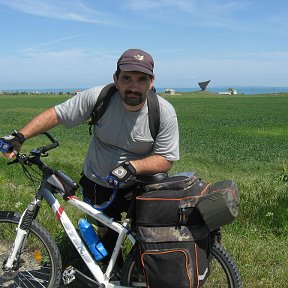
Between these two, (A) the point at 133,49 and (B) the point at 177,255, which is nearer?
(B) the point at 177,255

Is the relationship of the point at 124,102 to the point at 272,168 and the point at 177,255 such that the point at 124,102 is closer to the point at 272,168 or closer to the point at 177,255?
the point at 177,255

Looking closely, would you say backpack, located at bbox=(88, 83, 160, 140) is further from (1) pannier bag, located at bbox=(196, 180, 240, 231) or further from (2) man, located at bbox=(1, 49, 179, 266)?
(1) pannier bag, located at bbox=(196, 180, 240, 231)

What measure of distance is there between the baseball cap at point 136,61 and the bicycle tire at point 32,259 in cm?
138

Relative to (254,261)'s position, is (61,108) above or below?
above

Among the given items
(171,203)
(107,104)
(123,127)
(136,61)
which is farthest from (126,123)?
(171,203)

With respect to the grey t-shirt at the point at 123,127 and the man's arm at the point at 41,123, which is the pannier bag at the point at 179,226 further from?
the man's arm at the point at 41,123

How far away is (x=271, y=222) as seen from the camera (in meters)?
5.23

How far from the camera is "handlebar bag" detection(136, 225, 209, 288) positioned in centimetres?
279

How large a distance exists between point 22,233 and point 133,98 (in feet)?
4.32

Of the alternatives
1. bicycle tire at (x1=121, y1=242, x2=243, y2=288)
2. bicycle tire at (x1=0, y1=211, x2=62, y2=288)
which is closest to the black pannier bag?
bicycle tire at (x1=121, y1=242, x2=243, y2=288)

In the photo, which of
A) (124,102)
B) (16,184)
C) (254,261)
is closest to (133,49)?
(124,102)

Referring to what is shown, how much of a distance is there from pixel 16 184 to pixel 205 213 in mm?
6000

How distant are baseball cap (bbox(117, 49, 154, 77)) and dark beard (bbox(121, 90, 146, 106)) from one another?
180mm

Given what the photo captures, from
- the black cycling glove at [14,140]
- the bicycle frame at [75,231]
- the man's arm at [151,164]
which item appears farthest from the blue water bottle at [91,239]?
the black cycling glove at [14,140]
